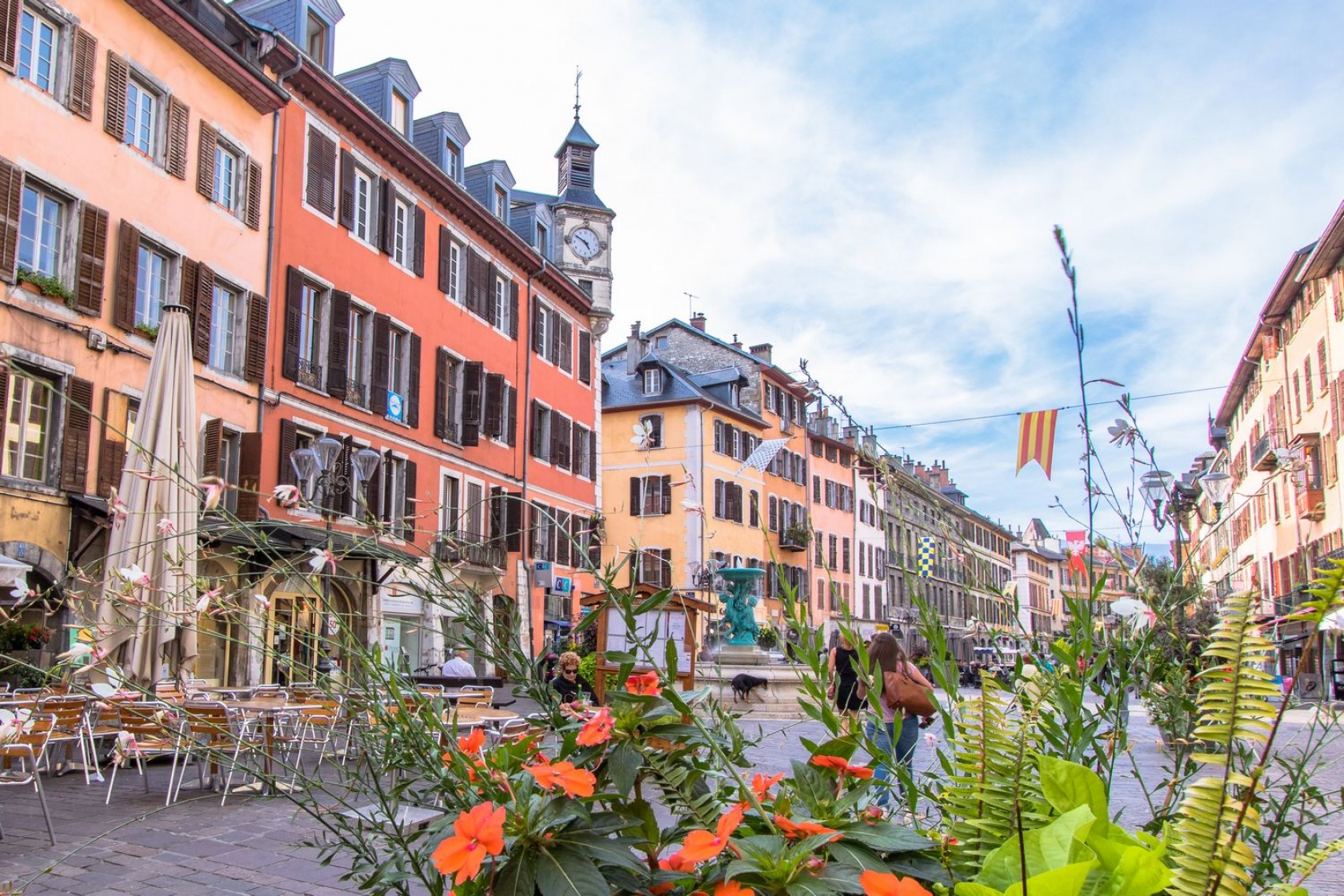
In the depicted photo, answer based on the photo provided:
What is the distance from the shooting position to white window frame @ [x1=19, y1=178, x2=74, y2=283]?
45.3 ft

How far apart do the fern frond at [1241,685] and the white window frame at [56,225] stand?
15.2 meters

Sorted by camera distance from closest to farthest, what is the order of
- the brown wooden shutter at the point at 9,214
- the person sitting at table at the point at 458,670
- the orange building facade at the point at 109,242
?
the brown wooden shutter at the point at 9,214 < the orange building facade at the point at 109,242 < the person sitting at table at the point at 458,670

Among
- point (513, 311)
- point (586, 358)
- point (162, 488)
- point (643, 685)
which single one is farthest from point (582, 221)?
point (643, 685)

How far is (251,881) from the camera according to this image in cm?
530

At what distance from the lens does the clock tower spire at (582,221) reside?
3691 centimetres

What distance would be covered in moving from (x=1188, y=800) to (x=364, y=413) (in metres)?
21.1

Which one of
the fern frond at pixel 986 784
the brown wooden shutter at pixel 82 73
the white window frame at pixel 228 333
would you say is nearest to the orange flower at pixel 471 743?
the fern frond at pixel 986 784

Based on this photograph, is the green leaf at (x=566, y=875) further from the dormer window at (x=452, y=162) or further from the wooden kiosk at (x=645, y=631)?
the dormer window at (x=452, y=162)

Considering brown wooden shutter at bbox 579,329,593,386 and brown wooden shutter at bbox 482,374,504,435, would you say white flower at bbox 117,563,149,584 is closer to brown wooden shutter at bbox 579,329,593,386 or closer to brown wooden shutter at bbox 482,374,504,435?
brown wooden shutter at bbox 482,374,504,435

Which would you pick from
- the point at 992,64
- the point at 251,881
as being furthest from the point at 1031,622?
the point at 251,881

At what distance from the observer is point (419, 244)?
77.8 ft

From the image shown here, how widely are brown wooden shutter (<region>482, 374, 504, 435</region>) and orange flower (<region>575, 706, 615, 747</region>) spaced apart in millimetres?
24197

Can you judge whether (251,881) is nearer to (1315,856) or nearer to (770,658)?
(1315,856)

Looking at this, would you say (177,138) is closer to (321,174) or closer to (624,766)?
(321,174)
